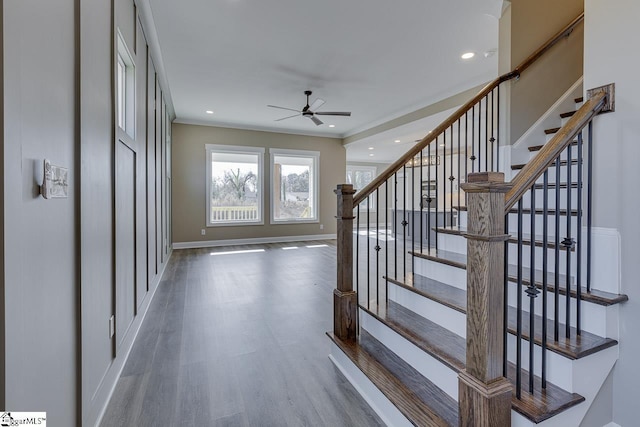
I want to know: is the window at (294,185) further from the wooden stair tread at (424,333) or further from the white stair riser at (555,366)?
the white stair riser at (555,366)

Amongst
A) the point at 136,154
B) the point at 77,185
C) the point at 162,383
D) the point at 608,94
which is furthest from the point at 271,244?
the point at 608,94

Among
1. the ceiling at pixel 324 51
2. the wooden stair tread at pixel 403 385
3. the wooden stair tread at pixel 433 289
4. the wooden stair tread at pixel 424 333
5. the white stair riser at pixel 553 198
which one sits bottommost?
the wooden stair tread at pixel 403 385

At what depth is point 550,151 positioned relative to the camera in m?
1.32

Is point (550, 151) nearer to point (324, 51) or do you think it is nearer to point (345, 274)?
point (345, 274)

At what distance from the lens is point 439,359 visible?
1.56m

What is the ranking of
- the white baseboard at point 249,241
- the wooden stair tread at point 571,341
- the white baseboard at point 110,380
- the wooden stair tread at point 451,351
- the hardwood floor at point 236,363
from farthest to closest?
the white baseboard at point 249,241 → the hardwood floor at point 236,363 → the white baseboard at point 110,380 → the wooden stair tread at point 571,341 → the wooden stair tread at point 451,351

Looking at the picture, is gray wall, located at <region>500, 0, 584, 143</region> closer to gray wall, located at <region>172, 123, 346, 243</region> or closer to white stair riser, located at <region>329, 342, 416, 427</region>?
white stair riser, located at <region>329, 342, 416, 427</region>

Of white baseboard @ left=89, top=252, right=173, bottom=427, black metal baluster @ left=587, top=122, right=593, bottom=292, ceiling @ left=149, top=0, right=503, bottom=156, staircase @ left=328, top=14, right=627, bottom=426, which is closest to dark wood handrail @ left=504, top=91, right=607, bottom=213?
staircase @ left=328, top=14, right=627, bottom=426

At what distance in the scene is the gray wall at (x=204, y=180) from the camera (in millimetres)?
6887

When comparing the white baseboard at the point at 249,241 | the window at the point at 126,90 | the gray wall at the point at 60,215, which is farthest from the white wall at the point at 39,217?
the white baseboard at the point at 249,241

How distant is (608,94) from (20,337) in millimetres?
2671

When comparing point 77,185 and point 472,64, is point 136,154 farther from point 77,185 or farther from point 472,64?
point 472,64

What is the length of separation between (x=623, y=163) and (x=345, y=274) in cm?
165

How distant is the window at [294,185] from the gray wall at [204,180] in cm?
15
